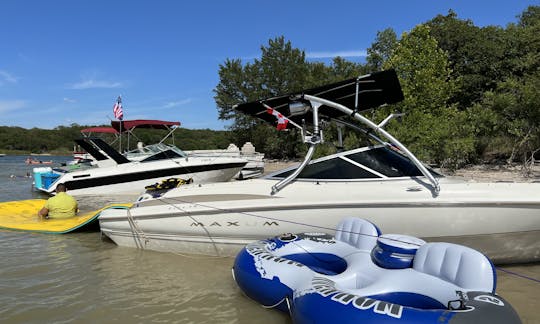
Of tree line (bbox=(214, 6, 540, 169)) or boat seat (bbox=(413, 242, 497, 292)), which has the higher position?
tree line (bbox=(214, 6, 540, 169))

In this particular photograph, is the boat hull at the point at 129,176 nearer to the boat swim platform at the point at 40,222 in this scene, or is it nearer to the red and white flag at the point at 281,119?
the boat swim platform at the point at 40,222

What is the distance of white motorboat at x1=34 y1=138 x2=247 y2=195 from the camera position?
13148mm

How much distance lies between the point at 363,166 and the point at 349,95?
116cm

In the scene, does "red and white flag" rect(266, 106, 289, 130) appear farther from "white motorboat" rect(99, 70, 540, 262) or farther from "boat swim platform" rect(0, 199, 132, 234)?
"boat swim platform" rect(0, 199, 132, 234)

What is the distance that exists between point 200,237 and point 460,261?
3.70 m

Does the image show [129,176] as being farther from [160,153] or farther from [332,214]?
[332,214]

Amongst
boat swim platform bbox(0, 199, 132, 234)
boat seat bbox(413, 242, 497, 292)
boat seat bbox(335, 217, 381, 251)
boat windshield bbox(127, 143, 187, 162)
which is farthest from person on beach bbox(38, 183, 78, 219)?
boat seat bbox(413, 242, 497, 292)

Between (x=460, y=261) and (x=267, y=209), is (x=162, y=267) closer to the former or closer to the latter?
(x=267, y=209)

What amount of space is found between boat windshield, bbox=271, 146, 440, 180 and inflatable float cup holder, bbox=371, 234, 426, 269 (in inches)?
61.1

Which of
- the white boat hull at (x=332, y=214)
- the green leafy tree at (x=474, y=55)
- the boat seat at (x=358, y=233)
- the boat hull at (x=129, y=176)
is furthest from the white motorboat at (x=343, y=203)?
the green leafy tree at (x=474, y=55)

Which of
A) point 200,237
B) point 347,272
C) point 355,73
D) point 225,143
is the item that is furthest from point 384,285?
point 225,143

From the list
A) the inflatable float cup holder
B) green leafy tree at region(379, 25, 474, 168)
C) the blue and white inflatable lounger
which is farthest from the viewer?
green leafy tree at region(379, 25, 474, 168)

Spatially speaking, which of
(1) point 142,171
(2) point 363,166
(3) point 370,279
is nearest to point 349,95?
(2) point 363,166

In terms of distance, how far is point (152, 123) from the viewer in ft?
49.6
